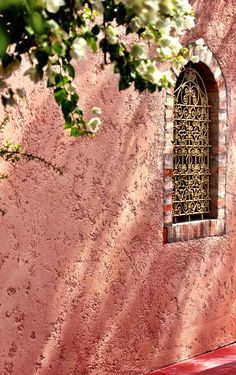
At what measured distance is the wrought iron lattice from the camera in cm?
765

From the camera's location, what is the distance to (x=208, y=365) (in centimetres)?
748

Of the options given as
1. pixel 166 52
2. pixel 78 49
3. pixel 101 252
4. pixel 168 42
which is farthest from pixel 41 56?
pixel 101 252

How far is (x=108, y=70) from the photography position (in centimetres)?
648

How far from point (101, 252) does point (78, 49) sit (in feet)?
11.7

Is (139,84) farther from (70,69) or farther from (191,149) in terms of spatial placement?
(191,149)

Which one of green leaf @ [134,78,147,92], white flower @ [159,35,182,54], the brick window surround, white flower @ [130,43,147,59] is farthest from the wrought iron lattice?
white flower @ [130,43,147,59]

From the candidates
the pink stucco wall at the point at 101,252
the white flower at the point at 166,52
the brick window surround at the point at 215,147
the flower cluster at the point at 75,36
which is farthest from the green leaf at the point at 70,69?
the brick window surround at the point at 215,147

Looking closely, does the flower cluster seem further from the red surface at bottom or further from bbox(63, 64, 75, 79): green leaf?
the red surface at bottom

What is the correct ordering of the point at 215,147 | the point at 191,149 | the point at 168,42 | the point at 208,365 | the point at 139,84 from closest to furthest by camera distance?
the point at 139,84
the point at 168,42
the point at 208,365
the point at 191,149
the point at 215,147

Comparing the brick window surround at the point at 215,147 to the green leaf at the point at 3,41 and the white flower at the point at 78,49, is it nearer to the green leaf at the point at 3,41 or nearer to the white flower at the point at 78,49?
the white flower at the point at 78,49

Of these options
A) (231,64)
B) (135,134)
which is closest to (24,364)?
(135,134)

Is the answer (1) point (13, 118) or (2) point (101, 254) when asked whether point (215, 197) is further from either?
(1) point (13, 118)

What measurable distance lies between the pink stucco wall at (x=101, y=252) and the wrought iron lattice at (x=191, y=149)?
0.30 meters

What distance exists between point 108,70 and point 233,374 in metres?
2.57
